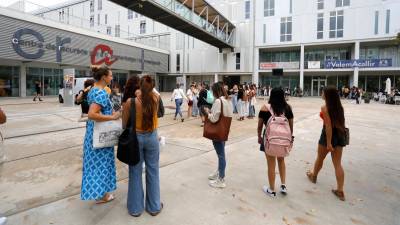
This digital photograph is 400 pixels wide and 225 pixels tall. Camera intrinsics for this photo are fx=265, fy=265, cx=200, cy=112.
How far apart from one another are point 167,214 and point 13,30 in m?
23.2

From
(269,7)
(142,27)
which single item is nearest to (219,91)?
(269,7)

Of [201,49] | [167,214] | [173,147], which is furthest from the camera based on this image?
[201,49]

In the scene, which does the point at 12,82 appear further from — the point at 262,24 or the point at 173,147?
the point at 262,24

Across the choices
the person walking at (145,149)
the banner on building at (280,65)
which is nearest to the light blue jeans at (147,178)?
the person walking at (145,149)

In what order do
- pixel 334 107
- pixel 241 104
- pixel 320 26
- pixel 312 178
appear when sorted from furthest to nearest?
1. pixel 320 26
2. pixel 241 104
3. pixel 312 178
4. pixel 334 107

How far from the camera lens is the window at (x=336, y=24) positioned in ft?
94.7

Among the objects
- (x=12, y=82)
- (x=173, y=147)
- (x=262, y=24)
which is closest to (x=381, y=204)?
(x=173, y=147)

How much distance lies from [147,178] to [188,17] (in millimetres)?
21795

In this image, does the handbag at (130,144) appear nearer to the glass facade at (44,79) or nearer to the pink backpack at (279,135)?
the pink backpack at (279,135)

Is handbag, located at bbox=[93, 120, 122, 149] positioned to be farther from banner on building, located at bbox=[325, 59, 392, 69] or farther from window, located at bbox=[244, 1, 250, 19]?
window, located at bbox=[244, 1, 250, 19]

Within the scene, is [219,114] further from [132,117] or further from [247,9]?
[247,9]

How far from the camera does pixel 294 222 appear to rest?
3.00 metres

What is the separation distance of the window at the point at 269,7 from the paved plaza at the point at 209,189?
2873 centimetres

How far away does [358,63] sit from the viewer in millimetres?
27703
